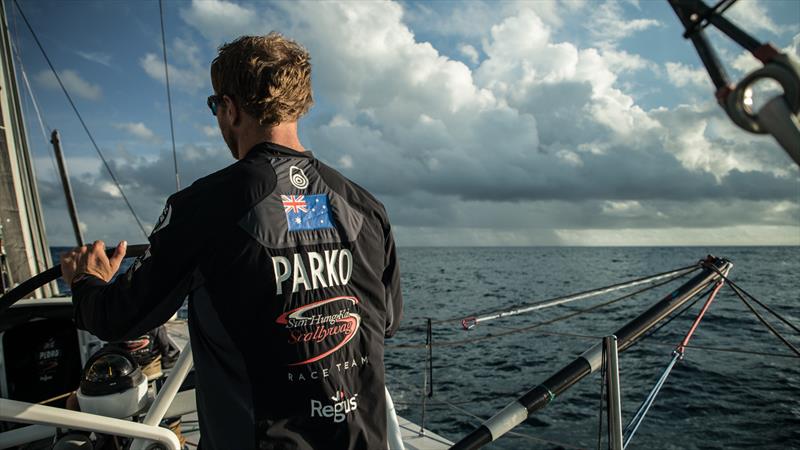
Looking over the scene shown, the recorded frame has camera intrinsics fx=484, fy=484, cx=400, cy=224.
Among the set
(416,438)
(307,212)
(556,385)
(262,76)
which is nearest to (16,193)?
(416,438)

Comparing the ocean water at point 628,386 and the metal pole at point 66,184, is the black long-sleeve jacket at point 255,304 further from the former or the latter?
the metal pole at point 66,184

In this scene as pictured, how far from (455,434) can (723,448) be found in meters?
5.13

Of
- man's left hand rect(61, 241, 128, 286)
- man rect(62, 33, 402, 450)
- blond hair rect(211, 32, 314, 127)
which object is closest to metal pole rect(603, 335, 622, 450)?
man rect(62, 33, 402, 450)

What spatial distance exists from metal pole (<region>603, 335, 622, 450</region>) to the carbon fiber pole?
5 centimetres

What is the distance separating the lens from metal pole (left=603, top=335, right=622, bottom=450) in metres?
2.57

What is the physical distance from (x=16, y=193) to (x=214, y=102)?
6.99 m

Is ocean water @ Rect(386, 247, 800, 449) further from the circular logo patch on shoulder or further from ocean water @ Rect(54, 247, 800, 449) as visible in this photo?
the circular logo patch on shoulder

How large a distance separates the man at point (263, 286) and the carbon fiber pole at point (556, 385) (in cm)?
93

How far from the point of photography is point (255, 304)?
1.33 m

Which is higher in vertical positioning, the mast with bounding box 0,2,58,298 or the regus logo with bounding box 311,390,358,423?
the mast with bounding box 0,2,58,298

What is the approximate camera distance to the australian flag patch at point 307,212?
142cm

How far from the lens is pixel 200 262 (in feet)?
4.32

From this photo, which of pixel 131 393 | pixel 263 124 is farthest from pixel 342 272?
pixel 131 393

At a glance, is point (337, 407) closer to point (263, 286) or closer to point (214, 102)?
point (263, 286)
